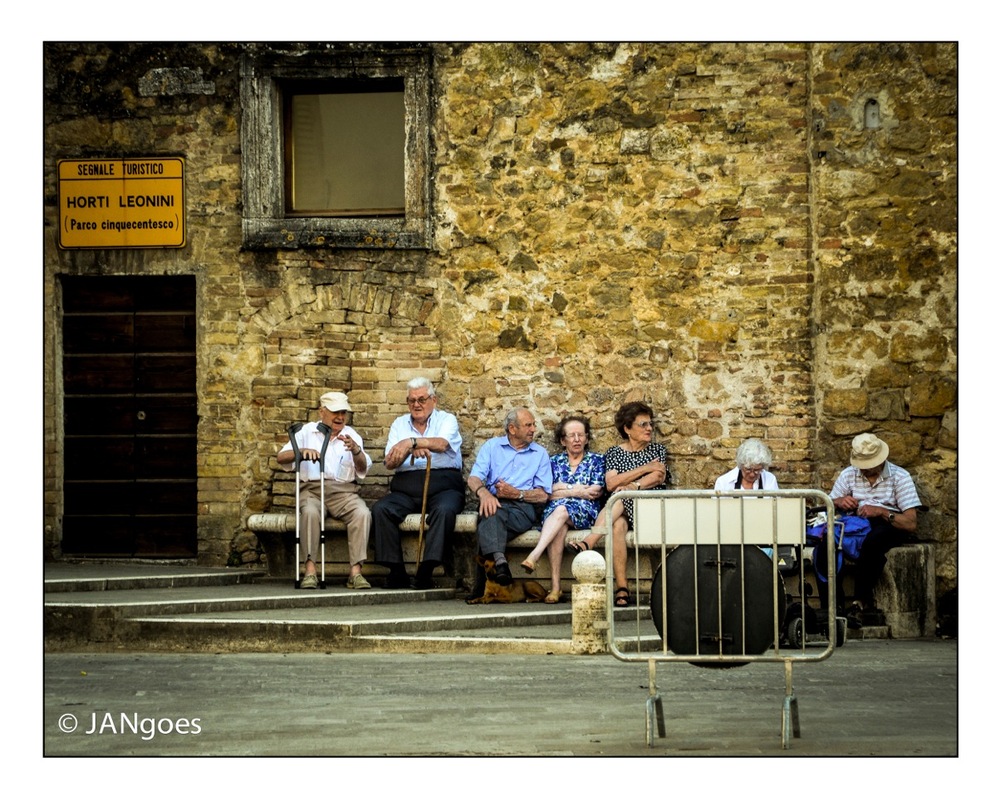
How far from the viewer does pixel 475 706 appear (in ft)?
23.8

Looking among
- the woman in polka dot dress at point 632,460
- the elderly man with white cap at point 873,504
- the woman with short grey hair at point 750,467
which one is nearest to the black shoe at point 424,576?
the woman in polka dot dress at point 632,460

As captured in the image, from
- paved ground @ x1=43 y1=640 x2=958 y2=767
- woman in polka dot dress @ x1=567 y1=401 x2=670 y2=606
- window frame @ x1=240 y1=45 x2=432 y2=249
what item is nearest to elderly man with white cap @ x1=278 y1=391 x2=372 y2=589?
window frame @ x1=240 y1=45 x2=432 y2=249

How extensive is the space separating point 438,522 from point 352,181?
116 inches

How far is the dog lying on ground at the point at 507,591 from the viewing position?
34.2 ft

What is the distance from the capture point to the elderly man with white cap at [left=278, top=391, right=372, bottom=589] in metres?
10.9

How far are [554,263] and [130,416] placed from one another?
352 cm

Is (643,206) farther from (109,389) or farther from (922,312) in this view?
(109,389)

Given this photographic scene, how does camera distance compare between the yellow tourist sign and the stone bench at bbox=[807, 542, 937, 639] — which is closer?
the stone bench at bbox=[807, 542, 937, 639]

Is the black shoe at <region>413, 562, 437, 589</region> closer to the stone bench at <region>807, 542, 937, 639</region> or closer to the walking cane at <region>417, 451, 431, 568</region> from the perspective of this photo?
the walking cane at <region>417, 451, 431, 568</region>

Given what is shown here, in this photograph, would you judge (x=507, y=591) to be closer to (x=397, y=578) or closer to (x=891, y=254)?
(x=397, y=578)

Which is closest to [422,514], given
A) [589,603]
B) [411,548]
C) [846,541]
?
[411,548]

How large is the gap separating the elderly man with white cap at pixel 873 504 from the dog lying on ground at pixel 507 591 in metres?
2.10

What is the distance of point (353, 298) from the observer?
11.9 metres

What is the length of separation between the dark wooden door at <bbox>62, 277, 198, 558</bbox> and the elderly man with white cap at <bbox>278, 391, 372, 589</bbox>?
1.24 metres
